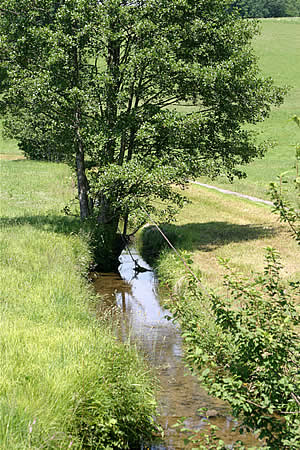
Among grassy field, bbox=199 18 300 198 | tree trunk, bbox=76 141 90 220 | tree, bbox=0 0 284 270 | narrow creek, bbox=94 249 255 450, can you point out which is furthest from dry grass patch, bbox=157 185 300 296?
tree trunk, bbox=76 141 90 220


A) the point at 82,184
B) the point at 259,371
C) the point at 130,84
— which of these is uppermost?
the point at 130,84

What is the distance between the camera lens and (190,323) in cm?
459

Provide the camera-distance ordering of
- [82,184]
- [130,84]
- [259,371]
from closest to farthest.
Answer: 1. [259,371]
2. [130,84]
3. [82,184]

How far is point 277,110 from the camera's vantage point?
64.7 m

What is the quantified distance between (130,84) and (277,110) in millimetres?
51990

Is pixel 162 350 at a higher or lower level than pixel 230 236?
higher

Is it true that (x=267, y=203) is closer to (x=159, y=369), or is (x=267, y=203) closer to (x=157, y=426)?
(x=159, y=369)

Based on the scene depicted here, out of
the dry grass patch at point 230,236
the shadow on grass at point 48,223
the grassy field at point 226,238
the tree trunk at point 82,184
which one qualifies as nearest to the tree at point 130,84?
the tree trunk at point 82,184

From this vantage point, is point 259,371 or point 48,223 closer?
point 259,371

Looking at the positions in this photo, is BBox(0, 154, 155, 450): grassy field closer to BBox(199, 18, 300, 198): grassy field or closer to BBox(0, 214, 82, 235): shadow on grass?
BBox(0, 214, 82, 235): shadow on grass

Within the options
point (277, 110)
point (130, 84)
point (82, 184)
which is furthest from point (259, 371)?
point (277, 110)

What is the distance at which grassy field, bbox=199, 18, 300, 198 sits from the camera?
116 ft

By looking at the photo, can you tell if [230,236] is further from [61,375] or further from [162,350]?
[61,375]

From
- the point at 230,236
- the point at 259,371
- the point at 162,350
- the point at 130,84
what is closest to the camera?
the point at 259,371
